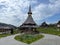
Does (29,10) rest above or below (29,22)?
above

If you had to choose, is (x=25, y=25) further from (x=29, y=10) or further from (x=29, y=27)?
(x=29, y=10)

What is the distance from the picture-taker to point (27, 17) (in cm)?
6172

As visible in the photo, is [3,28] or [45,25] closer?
[3,28]

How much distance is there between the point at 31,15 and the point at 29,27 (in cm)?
710

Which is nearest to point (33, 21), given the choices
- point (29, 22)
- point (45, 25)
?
point (29, 22)

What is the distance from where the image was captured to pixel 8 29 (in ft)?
225

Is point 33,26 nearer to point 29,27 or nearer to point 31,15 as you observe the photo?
point 29,27

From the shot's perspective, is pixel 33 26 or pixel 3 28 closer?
pixel 33 26

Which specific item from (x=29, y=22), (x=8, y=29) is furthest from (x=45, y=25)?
(x=29, y=22)

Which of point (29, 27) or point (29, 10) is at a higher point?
point (29, 10)

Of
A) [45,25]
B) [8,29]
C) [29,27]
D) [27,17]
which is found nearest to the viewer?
[29,27]

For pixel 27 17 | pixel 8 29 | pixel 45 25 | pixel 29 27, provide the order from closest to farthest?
pixel 29 27 < pixel 27 17 < pixel 8 29 < pixel 45 25

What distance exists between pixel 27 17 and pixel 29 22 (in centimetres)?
438

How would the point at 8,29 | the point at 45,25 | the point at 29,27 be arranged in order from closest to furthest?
the point at 29,27, the point at 8,29, the point at 45,25
